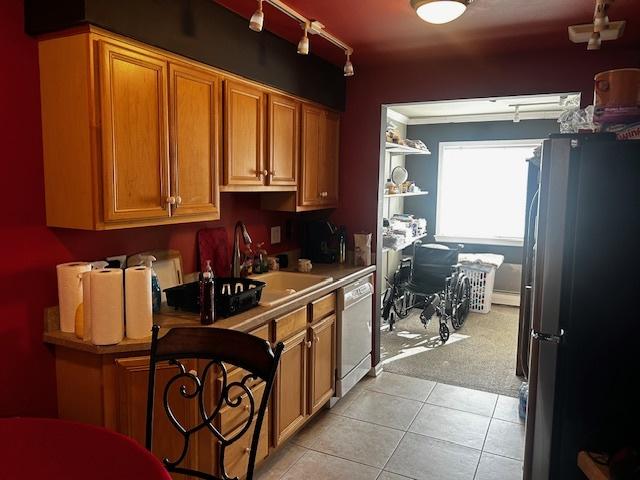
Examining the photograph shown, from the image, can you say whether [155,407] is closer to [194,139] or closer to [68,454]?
[68,454]

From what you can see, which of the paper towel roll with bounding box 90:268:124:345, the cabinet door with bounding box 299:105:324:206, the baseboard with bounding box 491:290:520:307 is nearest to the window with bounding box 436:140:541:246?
the baseboard with bounding box 491:290:520:307

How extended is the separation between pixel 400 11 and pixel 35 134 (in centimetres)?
182

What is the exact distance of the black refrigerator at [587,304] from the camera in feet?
4.80

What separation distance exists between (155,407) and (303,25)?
202 cm

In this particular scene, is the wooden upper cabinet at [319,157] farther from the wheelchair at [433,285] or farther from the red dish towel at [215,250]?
the wheelchair at [433,285]

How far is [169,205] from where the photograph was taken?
2.16 m

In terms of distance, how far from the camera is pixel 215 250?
290cm

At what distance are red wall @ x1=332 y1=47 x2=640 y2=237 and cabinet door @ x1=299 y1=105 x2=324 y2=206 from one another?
0.38 meters

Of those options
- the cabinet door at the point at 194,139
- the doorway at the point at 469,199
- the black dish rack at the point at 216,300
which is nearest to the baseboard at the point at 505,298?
the doorway at the point at 469,199

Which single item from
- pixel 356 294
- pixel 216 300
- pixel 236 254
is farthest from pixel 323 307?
pixel 216 300

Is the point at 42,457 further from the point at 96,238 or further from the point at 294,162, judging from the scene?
the point at 294,162

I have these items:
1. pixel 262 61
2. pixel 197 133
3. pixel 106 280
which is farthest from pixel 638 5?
pixel 106 280

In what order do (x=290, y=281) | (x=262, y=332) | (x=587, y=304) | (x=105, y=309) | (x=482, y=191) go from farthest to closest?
(x=482, y=191)
(x=290, y=281)
(x=262, y=332)
(x=105, y=309)
(x=587, y=304)

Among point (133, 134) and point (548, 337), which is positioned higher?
point (133, 134)
